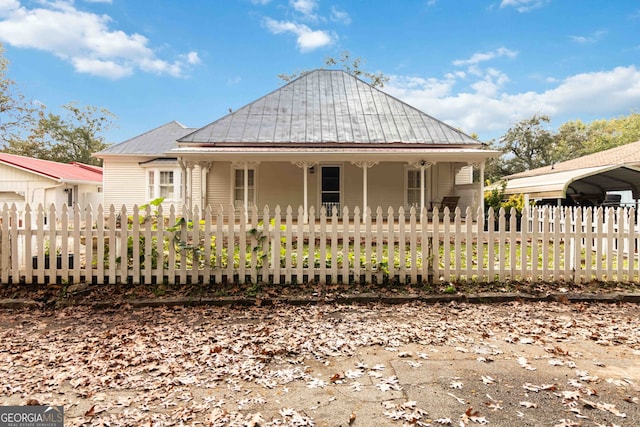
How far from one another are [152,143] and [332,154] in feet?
41.5

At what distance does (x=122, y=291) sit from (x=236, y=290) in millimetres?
1670

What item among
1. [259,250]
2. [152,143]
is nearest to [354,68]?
[152,143]

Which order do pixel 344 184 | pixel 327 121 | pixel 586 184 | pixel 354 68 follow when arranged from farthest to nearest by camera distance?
1. pixel 354 68
2. pixel 344 184
3. pixel 327 121
4. pixel 586 184

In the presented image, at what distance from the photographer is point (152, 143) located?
19969 mm

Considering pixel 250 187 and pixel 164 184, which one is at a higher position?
pixel 164 184

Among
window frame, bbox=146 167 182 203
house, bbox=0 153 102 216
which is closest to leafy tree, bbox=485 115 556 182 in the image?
window frame, bbox=146 167 182 203

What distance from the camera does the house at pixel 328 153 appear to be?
12.8 meters

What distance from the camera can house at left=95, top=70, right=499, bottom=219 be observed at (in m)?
12.8

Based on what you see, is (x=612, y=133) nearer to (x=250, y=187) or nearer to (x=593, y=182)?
(x=593, y=182)

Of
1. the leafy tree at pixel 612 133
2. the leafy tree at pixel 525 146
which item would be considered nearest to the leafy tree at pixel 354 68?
the leafy tree at pixel 525 146

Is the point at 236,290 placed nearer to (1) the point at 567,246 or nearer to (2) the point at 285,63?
(1) the point at 567,246

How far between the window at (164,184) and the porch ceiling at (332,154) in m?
6.29

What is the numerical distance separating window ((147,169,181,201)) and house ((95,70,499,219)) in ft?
1.40

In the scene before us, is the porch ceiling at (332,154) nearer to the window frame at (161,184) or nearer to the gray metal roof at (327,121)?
the gray metal roof at (327,121)
